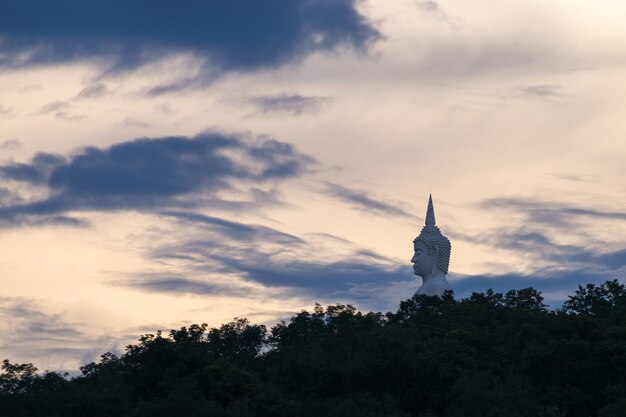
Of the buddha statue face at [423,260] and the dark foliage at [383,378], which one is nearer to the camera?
the dark foliage at [383,378]

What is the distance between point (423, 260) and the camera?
12288cm

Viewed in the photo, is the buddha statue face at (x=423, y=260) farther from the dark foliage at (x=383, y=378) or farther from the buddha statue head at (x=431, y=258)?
the dark foliage at (x=383, y=378)

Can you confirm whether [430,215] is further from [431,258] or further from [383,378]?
[383,378]

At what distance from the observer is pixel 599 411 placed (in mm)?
70062

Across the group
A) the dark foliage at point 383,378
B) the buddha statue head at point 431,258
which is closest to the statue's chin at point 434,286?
the buddha statue head at point 431,258

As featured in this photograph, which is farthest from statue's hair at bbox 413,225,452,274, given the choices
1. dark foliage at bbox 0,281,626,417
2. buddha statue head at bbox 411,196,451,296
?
dark foliage at bbox 0,281,626,417

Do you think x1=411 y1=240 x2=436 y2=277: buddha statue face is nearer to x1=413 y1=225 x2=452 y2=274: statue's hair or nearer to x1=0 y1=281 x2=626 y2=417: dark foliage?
x1=413 y1=225 x2=452 y2=274: statue's hair

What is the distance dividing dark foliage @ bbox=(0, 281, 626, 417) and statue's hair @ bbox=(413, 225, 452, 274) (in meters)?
31.1

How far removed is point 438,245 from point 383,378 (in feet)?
147

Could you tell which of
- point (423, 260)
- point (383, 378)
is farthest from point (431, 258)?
point (383, 378)

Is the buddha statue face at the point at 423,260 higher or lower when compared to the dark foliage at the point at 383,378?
higher

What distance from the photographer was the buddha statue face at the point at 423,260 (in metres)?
123

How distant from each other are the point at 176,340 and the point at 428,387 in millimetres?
20176

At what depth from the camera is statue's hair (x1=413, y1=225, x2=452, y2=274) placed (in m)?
123
